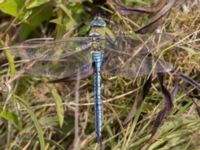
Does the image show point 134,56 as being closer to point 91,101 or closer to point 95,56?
point 95,56

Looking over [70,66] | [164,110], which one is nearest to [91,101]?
[70,66]

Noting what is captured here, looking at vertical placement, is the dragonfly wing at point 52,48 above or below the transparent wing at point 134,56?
above

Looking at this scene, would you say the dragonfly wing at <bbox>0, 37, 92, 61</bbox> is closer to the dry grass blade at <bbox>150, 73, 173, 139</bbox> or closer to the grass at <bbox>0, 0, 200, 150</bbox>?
the grass at <bbox>0, 0, 200, 150</bbox>

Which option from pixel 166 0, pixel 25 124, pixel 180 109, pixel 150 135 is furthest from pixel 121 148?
pixel 166 0

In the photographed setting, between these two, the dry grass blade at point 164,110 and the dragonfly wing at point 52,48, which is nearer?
the dry grass blade at point 164,110

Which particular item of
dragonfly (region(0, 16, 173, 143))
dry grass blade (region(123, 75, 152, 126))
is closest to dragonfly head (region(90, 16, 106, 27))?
dragonfly (region(0, 16, 173, 143))

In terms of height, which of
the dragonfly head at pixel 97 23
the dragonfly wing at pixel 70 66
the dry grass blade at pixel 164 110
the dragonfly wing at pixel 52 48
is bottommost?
the dry grass blade at pixel 164 110

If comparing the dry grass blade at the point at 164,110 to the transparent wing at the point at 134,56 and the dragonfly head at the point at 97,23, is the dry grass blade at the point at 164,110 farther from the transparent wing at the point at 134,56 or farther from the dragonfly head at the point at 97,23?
the dragonfly head at the point at 97,23

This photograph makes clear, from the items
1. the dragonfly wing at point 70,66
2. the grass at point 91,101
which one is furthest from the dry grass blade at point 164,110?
the dragonfly wing at point 70,66
